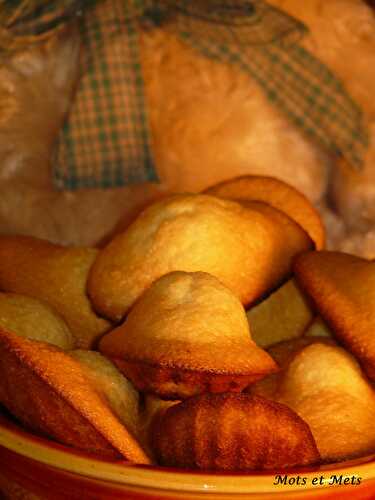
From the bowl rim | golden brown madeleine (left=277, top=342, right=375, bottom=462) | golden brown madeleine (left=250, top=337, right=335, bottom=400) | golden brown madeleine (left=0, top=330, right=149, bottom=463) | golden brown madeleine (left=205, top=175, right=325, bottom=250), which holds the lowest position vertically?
golden brown madeleine (left=250, top=337, right=335, bottom=400)

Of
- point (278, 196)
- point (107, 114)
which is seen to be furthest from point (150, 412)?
point (107, 114)

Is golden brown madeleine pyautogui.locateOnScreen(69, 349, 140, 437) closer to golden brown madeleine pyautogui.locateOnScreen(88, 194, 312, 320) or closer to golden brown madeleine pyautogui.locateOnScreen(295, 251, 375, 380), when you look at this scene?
golden brown madeleine pyautogui.locateOnScreen(88, 194, 312, 320)

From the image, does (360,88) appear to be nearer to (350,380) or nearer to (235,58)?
(235,58)

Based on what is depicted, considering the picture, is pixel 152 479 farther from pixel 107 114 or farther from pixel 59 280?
pixel 107 114

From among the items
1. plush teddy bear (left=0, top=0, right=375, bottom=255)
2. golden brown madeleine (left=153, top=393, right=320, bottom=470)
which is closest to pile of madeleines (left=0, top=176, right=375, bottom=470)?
golden brown madeleine (left=153, top=393, right=320, bottom=470)

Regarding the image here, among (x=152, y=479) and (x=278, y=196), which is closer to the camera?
(x=152, y=479)
